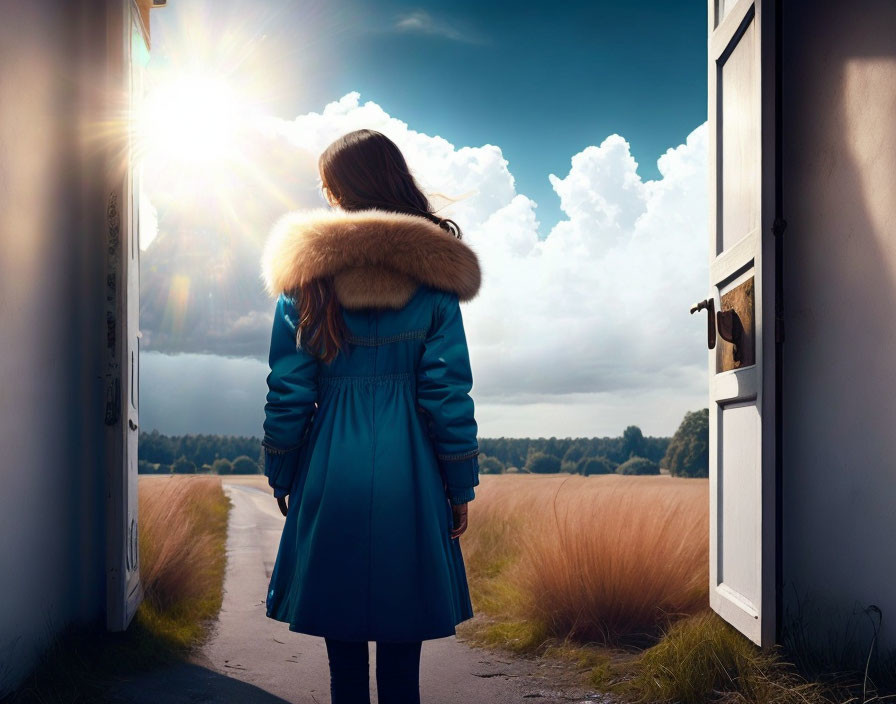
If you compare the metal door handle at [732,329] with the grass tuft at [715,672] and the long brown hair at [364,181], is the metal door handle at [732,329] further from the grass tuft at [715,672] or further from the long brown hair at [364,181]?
the long brown hair at [364,181]

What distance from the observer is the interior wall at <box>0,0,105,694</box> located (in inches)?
103

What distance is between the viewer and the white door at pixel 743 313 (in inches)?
107

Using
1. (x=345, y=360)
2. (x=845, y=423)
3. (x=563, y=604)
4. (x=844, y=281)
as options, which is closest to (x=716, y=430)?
(x=845, y=423)

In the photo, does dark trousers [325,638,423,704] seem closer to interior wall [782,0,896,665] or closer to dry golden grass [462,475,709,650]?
interior wall [782,0,896,665]

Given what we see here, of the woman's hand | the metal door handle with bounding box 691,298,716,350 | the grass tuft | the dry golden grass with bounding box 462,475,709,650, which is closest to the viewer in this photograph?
the woman's hand

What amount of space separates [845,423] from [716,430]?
22.7 inches

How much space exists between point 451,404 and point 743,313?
1.52m

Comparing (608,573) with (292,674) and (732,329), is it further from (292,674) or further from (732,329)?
(292,674)

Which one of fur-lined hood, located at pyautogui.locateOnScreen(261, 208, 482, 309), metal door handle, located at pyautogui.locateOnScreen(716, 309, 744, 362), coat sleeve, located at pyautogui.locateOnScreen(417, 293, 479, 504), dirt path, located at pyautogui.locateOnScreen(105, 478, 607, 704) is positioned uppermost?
fur-lined hood, located at pyautogui.locateOnScreen(261, 208, 482, 309)

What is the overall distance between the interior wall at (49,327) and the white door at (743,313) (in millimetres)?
2410

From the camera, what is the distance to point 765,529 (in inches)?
105

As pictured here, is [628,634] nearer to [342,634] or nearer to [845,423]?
[845,423]

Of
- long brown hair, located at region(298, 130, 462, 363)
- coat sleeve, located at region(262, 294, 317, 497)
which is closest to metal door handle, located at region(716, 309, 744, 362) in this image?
long brown hair, located at region(298, 130, 462, 363)

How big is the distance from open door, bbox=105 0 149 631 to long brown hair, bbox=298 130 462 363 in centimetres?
141
